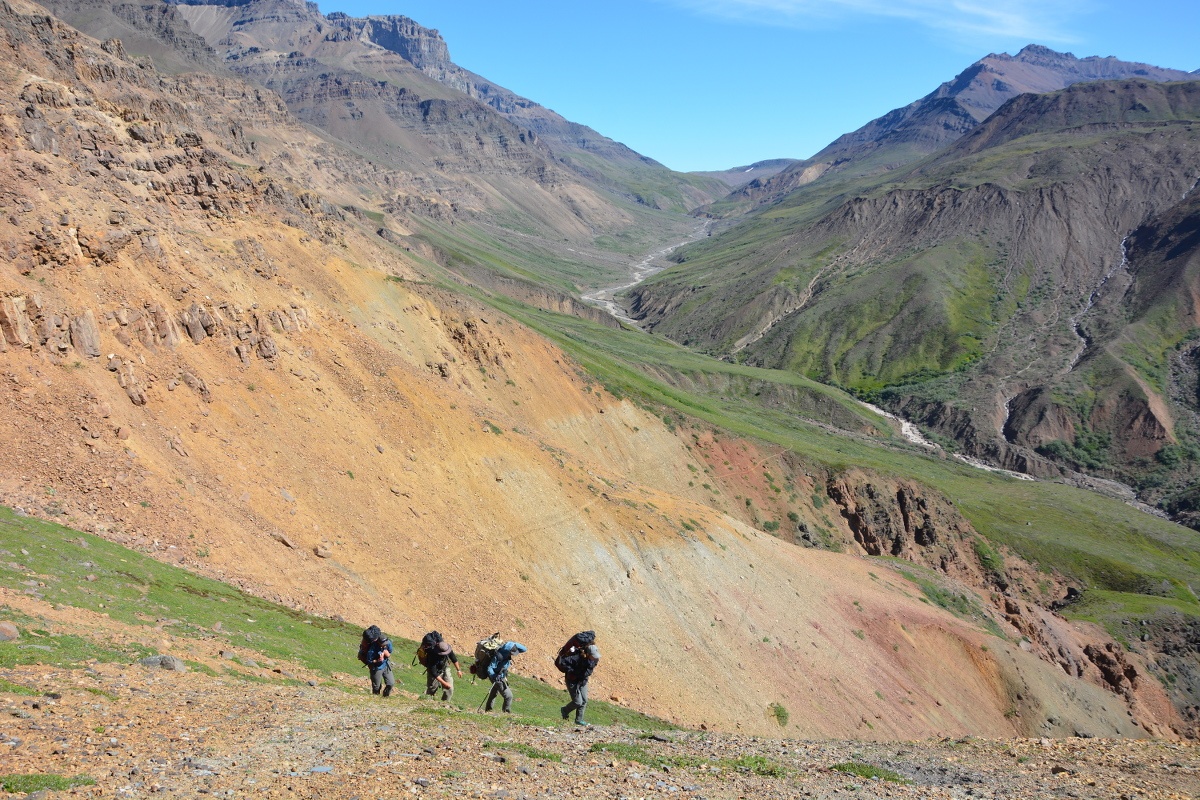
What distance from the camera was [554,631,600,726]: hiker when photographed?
17.2 meters

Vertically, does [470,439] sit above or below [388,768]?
above

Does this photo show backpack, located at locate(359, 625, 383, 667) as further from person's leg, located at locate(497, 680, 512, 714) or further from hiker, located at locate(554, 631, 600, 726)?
hiker, located at locate(554, 631, 600, 726)

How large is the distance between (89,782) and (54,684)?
3426 mm

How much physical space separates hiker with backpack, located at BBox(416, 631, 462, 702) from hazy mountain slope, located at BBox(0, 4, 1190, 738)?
22.8 feet

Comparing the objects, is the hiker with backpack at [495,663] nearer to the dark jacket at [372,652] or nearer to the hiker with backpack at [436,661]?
the hiker with backpack at [436,661]

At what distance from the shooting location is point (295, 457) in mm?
28594

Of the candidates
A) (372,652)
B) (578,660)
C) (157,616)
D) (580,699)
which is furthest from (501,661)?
(157,616)

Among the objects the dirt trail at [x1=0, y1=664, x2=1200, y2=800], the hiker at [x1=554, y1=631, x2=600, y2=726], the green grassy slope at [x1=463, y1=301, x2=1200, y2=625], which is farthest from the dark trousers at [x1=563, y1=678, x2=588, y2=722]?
the green grassy slope at [x1=463, y1=301, x2=1200, y2=625]

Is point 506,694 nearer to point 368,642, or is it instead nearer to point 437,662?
point 437,662

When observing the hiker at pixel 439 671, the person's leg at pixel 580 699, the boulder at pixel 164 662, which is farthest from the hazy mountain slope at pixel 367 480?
the person's leg at pixel 580 699

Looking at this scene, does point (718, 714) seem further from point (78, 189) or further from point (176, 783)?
point (78, 189)

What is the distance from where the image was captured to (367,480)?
30.1m

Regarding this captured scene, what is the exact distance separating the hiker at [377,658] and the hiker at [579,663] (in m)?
3.80

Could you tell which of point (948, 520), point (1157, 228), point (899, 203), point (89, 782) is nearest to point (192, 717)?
point (89, 782)
